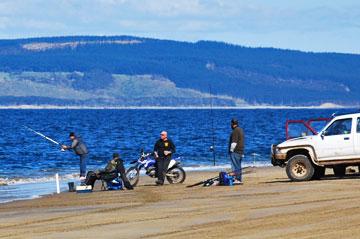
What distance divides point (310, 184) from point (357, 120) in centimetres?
178

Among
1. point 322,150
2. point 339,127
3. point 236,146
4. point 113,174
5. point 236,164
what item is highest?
point 339,127

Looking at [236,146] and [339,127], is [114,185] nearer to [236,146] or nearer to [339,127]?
[236,146]

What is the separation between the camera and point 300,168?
27.0 metres

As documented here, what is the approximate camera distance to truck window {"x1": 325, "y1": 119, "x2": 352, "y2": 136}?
2630 centimetres

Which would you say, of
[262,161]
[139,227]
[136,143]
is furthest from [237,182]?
[136,143]

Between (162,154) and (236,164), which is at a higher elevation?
(162,154)

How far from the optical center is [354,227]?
16.6 metres

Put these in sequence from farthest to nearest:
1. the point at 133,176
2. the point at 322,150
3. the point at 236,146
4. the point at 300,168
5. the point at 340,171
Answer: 1. the point at 133,176
2. the point at 340,171
3. the point at 236,146
4. the point at 300,168
5. the point at 322,150

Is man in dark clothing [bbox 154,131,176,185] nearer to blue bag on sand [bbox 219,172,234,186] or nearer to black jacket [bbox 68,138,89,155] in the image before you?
blue bag on sand [bbox 219,172,234,186]

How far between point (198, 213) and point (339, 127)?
7568 mm

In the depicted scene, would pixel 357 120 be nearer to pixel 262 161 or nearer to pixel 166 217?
pixel 166 217

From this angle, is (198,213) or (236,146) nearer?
(198,213)

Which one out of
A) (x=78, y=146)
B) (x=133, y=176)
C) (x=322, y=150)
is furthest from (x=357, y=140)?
(x=78, y=146)

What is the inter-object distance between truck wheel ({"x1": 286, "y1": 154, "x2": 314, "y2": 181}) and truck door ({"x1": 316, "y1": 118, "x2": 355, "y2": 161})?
386mm
